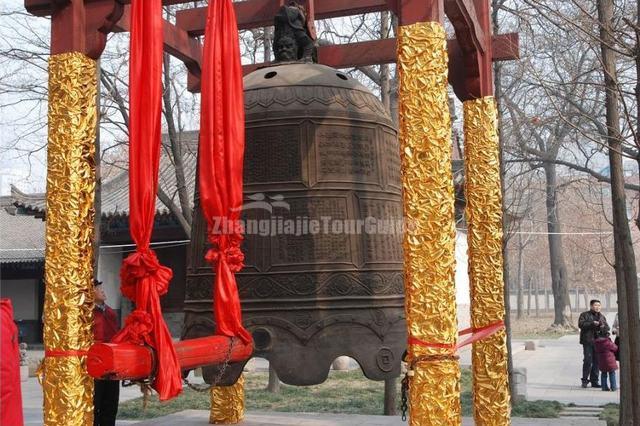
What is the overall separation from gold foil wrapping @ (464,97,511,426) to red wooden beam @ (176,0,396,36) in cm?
118

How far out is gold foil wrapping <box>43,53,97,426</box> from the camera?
4246 mm

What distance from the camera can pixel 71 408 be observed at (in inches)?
165

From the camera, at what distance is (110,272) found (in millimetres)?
18109

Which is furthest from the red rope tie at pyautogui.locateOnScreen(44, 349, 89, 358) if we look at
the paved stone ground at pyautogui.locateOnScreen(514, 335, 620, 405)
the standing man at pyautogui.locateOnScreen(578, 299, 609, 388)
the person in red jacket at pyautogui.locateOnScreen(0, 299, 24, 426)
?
the standing man at pyautogui.locateOnScreen(578, 299, 609, 388)

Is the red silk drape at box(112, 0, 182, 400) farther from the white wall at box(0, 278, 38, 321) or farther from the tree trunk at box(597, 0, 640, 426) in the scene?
the white wall at box(0, 278, 38, 321)

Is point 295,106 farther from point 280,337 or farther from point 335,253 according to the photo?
point 280,337

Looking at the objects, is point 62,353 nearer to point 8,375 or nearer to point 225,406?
point 8,375

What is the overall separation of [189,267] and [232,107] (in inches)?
53.3

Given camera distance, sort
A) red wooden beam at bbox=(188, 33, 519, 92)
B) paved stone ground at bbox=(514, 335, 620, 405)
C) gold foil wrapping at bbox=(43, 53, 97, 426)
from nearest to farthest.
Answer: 1. gold foil wrapping at bbox=(43, 53, 97, 426)
2. red wooden beam at bbox=(188, 33, 519, 92)
3. paved stone ground at bbox=(514, 335, 620, 405)

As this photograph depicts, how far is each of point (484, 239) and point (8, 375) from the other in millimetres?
3811

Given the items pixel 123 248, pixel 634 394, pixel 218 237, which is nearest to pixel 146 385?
pixel 218 237

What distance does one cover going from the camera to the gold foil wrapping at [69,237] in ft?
13.9

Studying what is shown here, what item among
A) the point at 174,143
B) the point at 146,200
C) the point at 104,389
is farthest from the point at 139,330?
the point at 174,143

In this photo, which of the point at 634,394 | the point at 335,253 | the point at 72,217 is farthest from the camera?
the point at 634,394
